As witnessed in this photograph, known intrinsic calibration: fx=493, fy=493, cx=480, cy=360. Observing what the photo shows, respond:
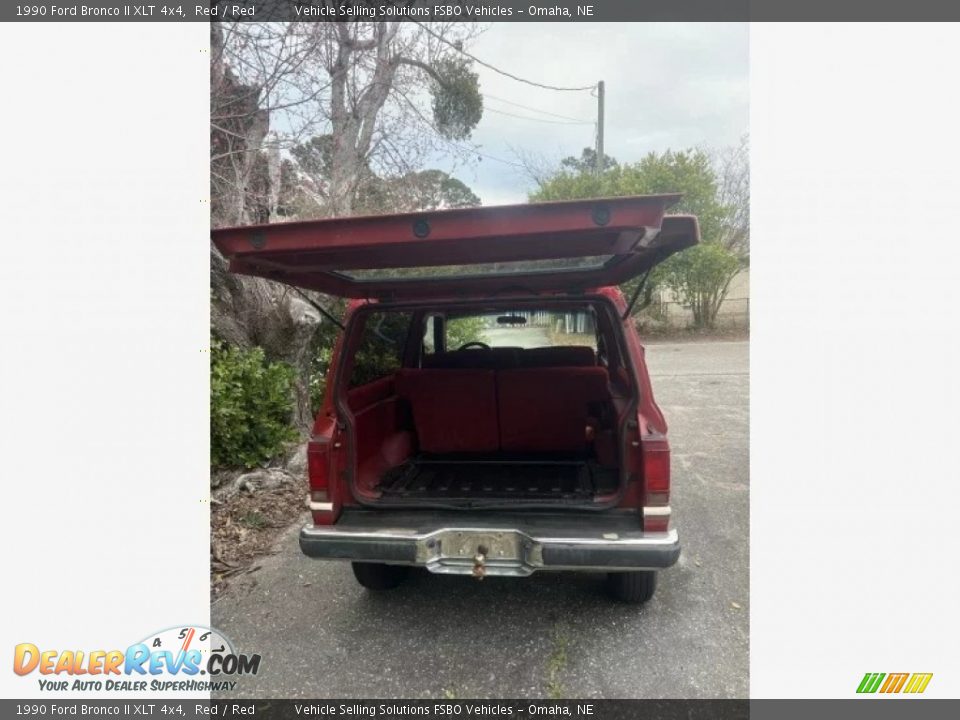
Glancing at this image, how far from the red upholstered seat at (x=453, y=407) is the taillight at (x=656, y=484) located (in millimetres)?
1183

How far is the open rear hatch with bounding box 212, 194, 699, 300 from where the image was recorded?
164 centimetres

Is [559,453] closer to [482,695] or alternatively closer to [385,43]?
[482,695]

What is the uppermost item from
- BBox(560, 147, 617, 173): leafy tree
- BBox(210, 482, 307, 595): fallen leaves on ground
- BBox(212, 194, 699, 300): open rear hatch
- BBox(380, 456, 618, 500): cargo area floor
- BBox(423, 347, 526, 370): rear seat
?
BBox(560, 147, 617, 173): leafy tree

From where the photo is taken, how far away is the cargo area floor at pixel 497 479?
2830mm

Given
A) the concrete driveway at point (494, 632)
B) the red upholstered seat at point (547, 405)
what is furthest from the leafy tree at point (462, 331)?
the concrete driveway at point (494, 632)

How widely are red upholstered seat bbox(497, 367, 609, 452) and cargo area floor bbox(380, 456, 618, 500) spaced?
0.13 metres

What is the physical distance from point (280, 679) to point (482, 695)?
94 centimetres

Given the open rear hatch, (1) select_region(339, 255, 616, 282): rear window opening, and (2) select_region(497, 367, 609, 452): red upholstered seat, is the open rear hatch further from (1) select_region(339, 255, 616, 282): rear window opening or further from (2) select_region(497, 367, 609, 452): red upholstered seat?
(2) select_region(497, 367, 609, 452): red upholstered seat

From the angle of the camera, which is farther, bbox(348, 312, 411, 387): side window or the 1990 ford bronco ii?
bbox(348, 312, 411, 387): side window

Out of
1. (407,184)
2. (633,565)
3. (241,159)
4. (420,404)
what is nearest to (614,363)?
(420,404)

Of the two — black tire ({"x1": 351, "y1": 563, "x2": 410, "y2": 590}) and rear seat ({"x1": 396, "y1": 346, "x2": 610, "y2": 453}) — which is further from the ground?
rear seat ({"x1": 396, "y1": 346, "x2": 610, "y2": 453})

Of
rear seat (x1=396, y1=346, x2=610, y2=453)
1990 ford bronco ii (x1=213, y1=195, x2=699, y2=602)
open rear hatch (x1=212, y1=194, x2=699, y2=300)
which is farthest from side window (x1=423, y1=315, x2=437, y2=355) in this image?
open rear hatch (x1=212, y1=194, x2=699, y2=300)

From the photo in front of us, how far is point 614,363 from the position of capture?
3598mm

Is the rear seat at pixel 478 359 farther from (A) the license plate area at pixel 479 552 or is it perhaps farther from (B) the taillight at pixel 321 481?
(A) the license plate area at pixel 479 552
